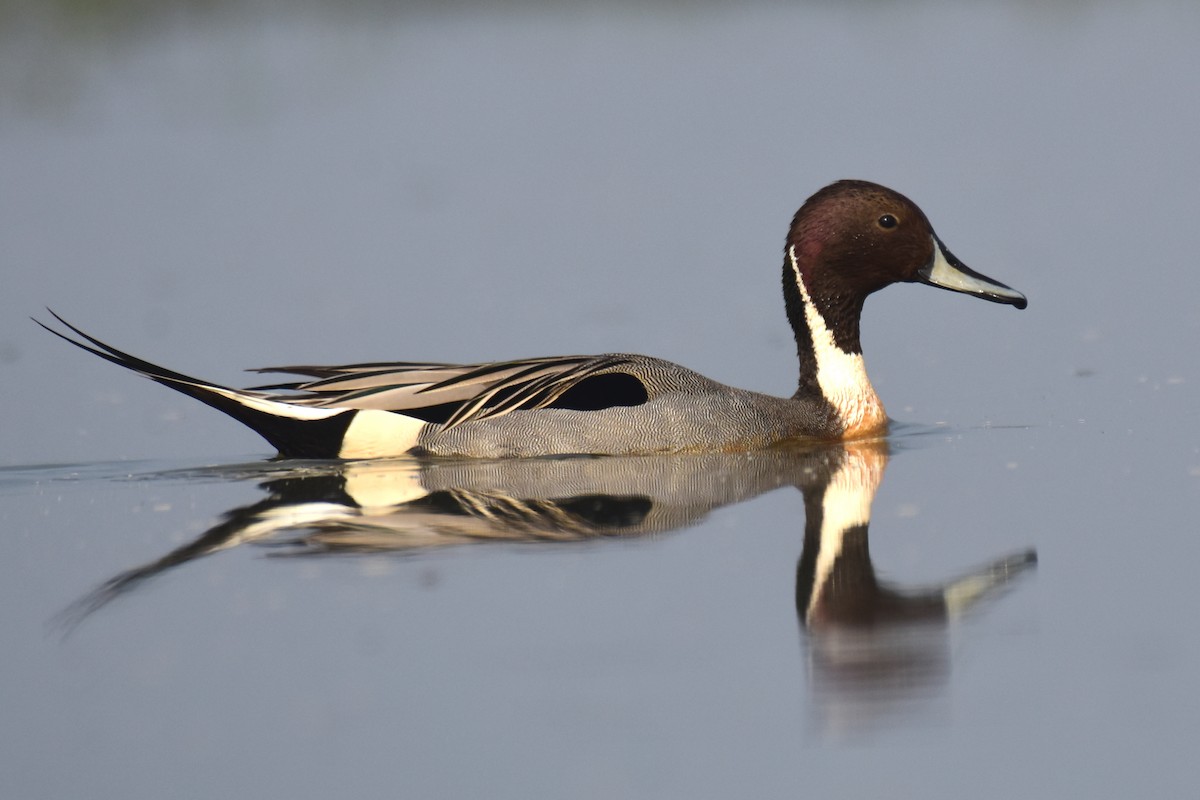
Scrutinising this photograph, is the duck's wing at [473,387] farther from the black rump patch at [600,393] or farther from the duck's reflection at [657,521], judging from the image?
the duck's reflection at [657,521]

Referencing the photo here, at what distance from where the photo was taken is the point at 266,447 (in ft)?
29.4

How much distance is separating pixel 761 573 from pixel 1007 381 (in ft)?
11.3

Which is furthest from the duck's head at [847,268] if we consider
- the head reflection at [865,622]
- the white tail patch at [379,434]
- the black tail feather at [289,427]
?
the black tail feather at [289,427]

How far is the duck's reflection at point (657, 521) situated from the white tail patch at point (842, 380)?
14 centimetres

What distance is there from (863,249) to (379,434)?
2.32m

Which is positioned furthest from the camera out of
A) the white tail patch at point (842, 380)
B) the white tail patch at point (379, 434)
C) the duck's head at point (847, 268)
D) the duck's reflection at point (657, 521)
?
the duck's head at point (847, 268)

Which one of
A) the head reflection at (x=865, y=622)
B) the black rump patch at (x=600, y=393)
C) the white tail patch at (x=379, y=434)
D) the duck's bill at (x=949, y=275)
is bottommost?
the head reflection at (x=865, y=622)

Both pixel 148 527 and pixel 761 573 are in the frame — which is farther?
pixel 148 527

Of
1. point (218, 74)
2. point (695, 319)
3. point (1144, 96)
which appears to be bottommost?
point (695, 319)

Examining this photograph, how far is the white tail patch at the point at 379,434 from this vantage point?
28.2 feet

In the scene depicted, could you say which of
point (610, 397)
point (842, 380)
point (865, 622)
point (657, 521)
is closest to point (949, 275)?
point (842, 380)

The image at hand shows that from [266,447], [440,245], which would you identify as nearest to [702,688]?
[266,447]

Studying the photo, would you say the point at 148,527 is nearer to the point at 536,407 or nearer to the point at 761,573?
the point at 536,407

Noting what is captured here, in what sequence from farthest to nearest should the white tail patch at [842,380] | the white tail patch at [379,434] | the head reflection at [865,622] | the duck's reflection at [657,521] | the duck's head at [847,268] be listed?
the duck's head at [847,268] → the white tail patch at [842,380] → the white tail patch at [379,434] → the duck's reflection at [657,521] → the head reflection at [865,622]
